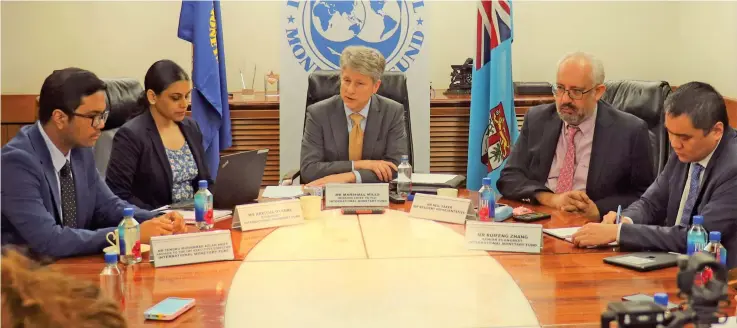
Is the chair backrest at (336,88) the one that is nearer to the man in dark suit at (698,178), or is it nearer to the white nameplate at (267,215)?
the white nameplate at (267,215)

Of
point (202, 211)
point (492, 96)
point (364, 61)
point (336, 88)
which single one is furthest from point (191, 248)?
point (492, 96)

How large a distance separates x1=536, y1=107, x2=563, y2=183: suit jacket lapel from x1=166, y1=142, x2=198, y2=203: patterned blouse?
159 centimetres

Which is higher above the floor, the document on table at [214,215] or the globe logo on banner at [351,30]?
the globe logo on banner at [351,30]

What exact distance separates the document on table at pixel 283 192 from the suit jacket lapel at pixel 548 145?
43.5 inches

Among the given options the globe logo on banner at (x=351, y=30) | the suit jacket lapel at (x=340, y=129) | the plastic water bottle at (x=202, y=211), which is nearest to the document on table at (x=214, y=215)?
the plastic water bottle at (x=202, y=211)

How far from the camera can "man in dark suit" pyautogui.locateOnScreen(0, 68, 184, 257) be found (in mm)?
2486

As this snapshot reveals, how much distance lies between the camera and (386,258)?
100 inches

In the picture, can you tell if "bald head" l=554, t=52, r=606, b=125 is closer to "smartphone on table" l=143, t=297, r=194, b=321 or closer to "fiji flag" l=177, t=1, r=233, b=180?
"smartphone on table" l=143, t=297, r=194, b=321

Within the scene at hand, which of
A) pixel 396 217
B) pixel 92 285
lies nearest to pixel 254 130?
pixel 396 217

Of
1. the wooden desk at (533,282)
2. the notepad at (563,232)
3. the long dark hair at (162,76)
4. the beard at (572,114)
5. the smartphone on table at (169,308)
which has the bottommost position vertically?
the wooden desk at (533,282)

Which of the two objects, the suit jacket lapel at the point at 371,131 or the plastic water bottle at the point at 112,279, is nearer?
the plastic water bottle at the point at 112,279

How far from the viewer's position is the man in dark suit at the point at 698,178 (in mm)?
2541

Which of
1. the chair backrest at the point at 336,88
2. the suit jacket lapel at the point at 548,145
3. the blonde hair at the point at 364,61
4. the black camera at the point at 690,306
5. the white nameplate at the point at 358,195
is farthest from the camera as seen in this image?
the chair backrest at the point at 336,88

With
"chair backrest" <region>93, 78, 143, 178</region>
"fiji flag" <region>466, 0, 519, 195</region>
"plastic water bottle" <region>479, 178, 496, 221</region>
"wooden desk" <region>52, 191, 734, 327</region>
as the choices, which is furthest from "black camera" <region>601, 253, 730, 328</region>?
"fiji flag" <region>466, 0, 519, 195</region>
